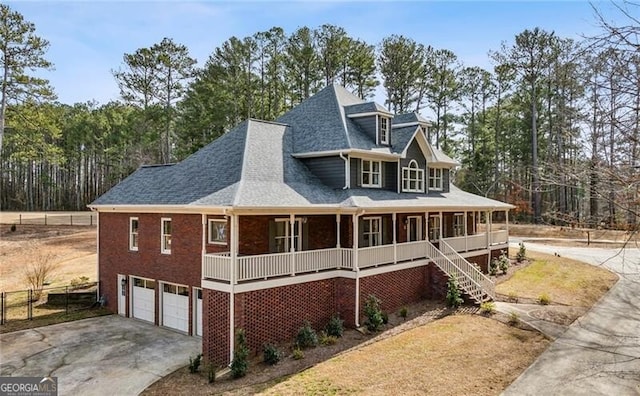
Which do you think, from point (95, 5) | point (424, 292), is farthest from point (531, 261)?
point (95, 5)

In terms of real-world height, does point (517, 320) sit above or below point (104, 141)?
below

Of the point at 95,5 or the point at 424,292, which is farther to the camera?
the point at 424,292

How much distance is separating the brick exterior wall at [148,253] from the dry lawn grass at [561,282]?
1436cm

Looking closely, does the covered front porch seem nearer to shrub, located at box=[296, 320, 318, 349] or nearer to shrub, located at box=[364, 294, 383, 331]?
shrub, located at box=[364, 294, 383, 331]

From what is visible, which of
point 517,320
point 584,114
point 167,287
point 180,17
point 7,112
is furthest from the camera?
point 7,112

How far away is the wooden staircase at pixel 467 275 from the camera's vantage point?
19141 millimetres

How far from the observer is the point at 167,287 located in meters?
18.0

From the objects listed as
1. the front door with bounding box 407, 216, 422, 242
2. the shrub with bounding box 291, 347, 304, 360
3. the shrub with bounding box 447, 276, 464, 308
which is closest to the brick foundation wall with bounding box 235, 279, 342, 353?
the shrub with bounding box 291, 347, 304, 360

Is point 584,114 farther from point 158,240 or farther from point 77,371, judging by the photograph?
point 158,240

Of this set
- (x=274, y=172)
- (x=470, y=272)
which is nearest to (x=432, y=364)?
(x=470, y=272)

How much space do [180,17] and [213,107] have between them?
29016mm

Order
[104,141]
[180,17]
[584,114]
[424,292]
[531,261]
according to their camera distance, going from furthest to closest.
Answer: [104,141]
[531,261]
[424,292]
[180,17]
[584,114]

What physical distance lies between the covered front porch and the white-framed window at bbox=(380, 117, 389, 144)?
12.7ft

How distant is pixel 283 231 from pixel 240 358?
528 centimetres
